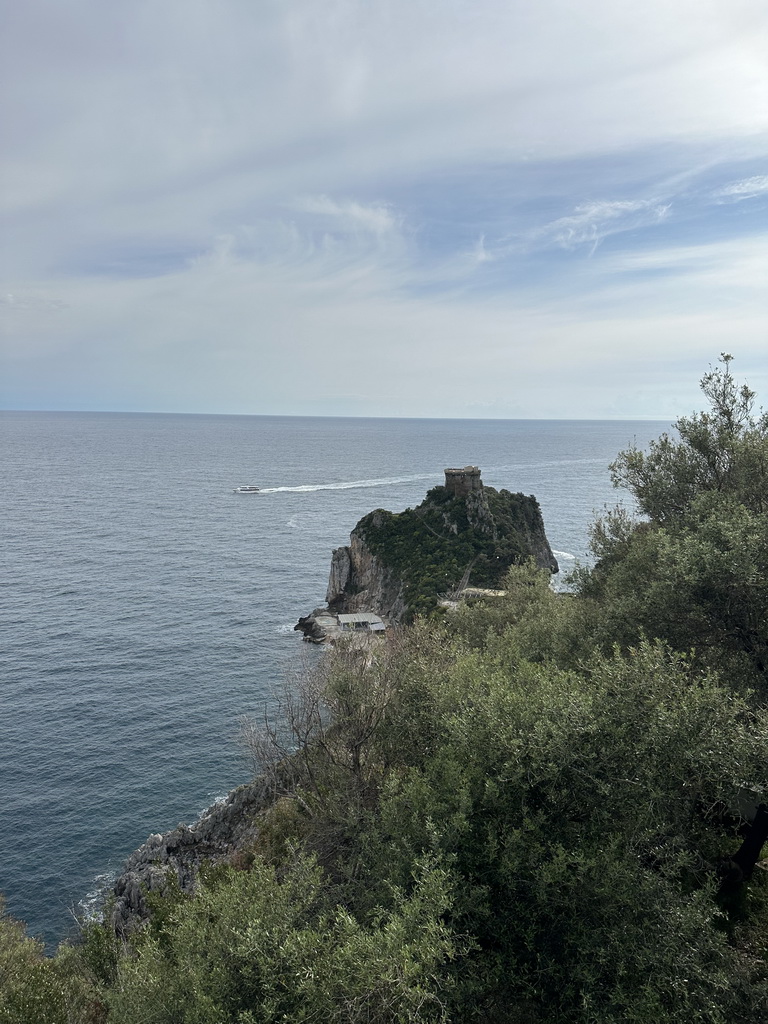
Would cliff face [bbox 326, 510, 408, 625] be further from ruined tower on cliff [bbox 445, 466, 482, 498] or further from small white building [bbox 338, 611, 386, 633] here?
ruined tower on cliff [bbox 445, 466, 482, 498]

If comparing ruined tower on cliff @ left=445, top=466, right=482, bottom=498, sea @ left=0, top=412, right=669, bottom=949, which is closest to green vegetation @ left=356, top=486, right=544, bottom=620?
ruined tower on cliff @ left=445, top=466, right=482, bottom=498

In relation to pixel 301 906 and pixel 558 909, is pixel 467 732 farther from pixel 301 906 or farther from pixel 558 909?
pixel 301 906

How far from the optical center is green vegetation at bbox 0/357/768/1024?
12.1 meters

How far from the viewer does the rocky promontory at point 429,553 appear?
241ft

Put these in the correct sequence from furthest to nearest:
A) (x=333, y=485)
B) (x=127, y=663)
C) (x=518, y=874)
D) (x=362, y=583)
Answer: (x=333, y=485), (x=362, y=583), (x=127, y=663), (x=518, y=874)

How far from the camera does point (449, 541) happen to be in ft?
265

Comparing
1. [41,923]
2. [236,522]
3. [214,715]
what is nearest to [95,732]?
[214,715]

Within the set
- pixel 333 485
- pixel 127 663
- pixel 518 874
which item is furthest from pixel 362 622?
pixel 333 485

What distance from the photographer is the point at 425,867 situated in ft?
44.2

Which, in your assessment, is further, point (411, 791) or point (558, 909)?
point (411, 791)

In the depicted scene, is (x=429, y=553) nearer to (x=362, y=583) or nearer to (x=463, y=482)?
(x=362, y=583)

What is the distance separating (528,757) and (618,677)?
10.6ft

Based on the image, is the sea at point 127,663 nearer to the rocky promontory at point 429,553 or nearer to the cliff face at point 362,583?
the cliff face at point 362,583

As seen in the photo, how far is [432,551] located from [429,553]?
2.15 feet
